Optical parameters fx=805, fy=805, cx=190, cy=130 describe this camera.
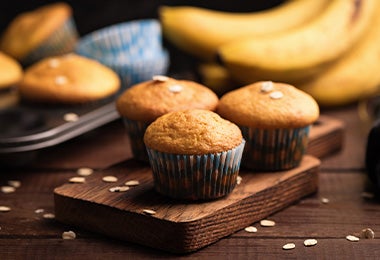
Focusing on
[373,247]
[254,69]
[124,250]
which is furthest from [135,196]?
[254,69]

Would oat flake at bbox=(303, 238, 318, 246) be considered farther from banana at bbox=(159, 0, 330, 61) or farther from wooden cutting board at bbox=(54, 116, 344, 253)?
banana at bbox=(159, 0, 330, 61)

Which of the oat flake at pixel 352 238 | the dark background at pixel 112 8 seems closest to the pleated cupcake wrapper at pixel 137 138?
the oat flake at pixel 352 238

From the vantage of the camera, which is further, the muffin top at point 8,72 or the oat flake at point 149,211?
the muffin top at point 8,72

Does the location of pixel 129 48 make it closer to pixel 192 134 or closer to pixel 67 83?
pixel 67 83

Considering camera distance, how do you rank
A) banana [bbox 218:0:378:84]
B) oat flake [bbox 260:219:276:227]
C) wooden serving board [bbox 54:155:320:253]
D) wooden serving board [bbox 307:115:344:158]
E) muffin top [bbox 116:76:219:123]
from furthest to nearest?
1. banana [bbox 218:0:378:84]
2. wooden serving board [bbox 307:115:344:158]
3. muffin top [bbox 116:76:219:123]
4. oat flake [bbox 260:219:276:227]
5. wooden serving board [bbox 54:155:320:253]

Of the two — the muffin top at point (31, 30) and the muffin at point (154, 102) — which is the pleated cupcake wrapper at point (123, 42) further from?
the muffin at point (154, 102)

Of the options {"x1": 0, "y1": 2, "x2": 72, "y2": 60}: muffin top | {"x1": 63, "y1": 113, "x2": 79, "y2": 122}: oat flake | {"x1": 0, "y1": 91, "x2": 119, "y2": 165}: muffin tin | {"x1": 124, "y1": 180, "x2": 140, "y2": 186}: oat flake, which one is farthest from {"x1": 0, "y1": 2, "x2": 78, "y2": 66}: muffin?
{"x1": 124, "y1": 180, "x2": 140, "y2": 186}: oat flake
